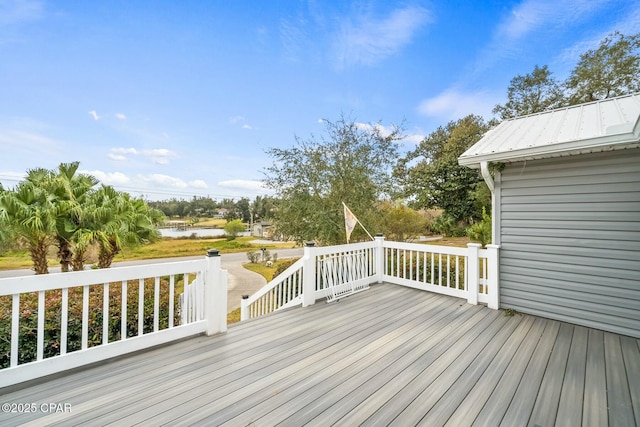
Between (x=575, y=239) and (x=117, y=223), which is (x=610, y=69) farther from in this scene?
(x=117, y=223)

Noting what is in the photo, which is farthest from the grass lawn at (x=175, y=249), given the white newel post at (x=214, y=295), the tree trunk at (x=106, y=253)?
the white newel post at (x=214, y=295)

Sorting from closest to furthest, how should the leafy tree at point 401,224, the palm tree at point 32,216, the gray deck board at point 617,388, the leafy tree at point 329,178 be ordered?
the gray deck board at point 617,388
the palm tree at point 32,216
the leafy tree at point 329,178
the leafy tree at point 401,224

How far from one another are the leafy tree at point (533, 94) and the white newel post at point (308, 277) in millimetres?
16689

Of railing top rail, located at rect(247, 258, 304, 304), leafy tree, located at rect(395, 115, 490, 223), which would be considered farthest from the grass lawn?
leafy tree, located at rect(395, 115, 490, 223)

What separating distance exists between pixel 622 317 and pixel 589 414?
2.18m

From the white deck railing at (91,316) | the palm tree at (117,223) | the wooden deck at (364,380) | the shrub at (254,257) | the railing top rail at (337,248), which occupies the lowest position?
the shrub at (254,257)

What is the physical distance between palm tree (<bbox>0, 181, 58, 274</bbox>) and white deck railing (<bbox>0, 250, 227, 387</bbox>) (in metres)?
2.00

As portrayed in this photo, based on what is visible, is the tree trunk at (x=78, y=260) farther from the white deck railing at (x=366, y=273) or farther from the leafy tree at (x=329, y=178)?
the leafy tree at (x=329, y=178)

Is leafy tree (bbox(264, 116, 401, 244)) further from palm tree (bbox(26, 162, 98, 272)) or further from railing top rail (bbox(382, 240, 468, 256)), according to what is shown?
palm tree (bbox(26, 162, 98, 272))

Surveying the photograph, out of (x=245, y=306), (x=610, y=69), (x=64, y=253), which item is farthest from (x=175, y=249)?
(x=610, y=69)

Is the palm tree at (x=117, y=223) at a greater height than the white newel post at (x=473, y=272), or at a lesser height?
greater

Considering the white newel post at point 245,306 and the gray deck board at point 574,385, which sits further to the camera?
the white newel post at point 245,306

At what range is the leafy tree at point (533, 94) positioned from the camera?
14.2 metres

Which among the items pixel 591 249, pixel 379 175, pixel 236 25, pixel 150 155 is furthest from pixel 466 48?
pixel 150 155
